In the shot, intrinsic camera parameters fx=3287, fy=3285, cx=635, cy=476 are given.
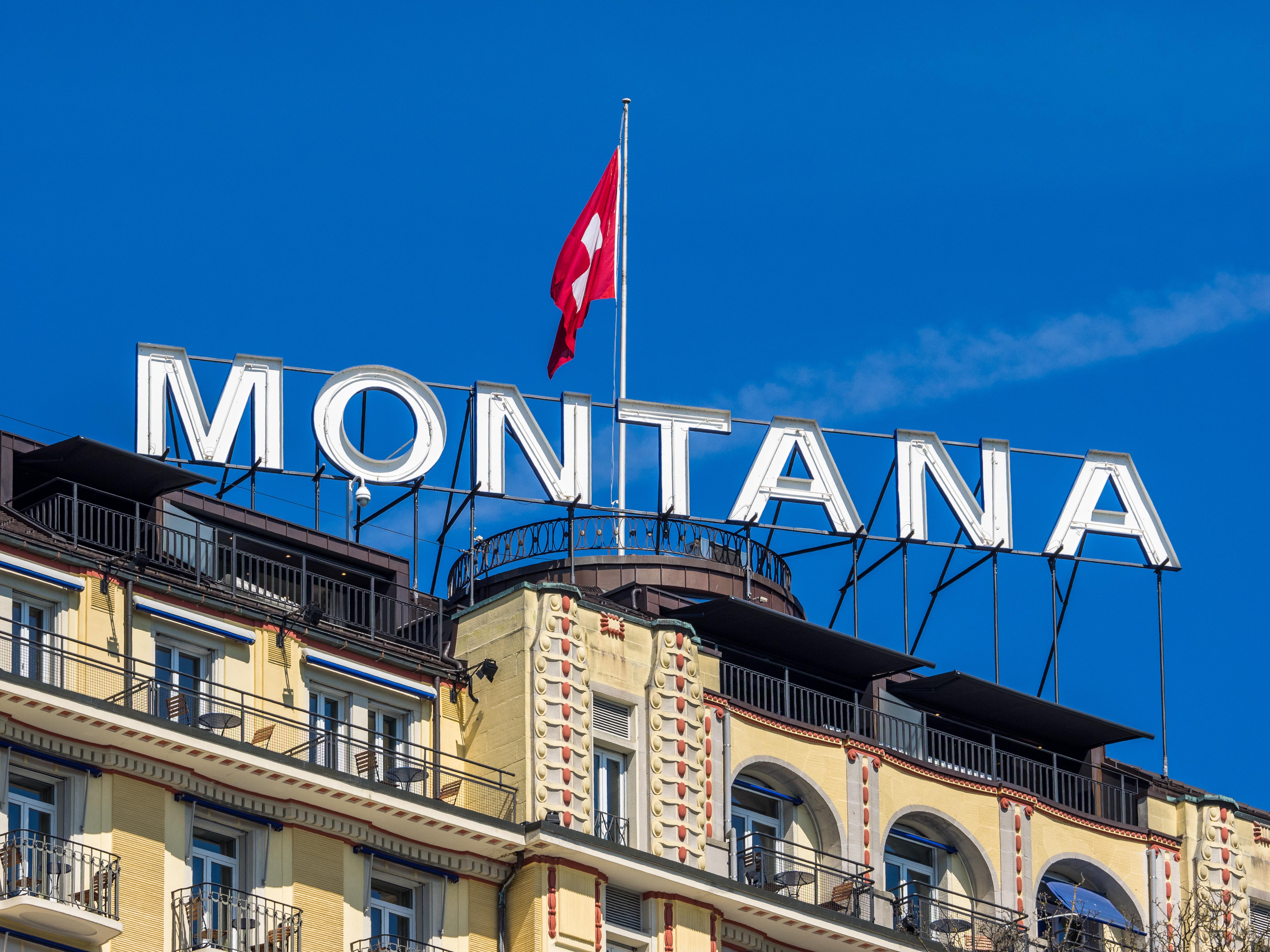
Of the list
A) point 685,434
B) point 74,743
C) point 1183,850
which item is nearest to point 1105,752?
point 1183,850

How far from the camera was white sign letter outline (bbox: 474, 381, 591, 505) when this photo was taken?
3440 inches

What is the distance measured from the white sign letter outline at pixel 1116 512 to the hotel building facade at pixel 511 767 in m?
6.78

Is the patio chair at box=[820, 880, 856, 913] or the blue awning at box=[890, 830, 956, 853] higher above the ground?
the blue awning at box=[890, 830, 956, 853]

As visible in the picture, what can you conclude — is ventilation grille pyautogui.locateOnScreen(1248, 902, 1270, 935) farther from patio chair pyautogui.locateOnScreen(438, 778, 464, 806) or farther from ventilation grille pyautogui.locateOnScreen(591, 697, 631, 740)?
patio chair pyautogui.locateOnScreen(438, 778, 464, 806)

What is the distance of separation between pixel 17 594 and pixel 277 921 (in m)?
9.28

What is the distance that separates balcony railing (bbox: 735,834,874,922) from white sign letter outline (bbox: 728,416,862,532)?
35.6ft

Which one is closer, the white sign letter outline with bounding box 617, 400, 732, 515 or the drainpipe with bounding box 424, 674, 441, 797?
the drainpipe with bounding box 424, 674, 441, 797

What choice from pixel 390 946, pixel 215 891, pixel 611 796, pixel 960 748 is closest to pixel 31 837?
pixel 215 891

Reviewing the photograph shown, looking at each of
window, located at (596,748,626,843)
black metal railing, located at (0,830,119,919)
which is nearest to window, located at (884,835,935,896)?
window, located at (596,748,626,843)

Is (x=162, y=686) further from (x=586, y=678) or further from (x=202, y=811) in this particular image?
(x=586, y=678)

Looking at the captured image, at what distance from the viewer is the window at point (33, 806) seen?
6988 cm

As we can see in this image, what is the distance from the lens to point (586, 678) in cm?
7969

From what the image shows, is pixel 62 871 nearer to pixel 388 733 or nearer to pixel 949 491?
pixel 388 733

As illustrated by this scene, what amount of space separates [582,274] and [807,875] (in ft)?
72.9
